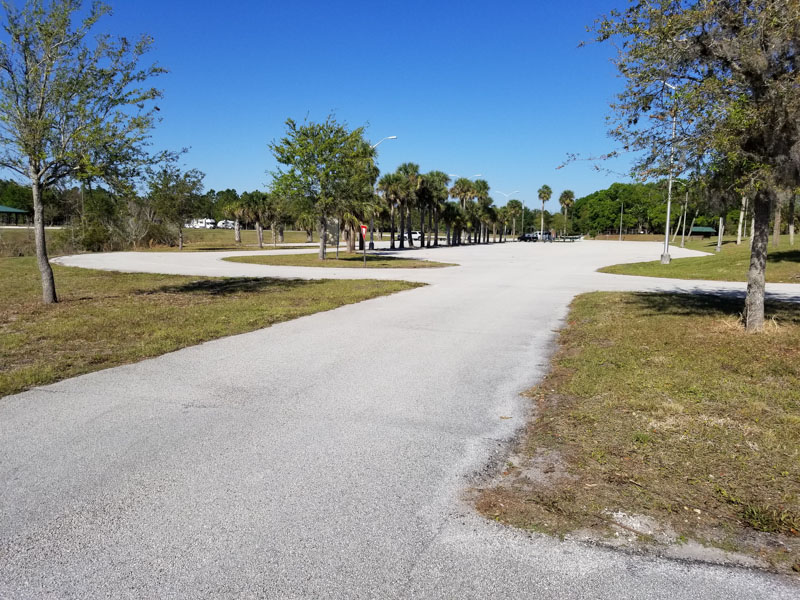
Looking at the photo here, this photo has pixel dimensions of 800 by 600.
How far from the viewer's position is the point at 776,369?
6.49 meters

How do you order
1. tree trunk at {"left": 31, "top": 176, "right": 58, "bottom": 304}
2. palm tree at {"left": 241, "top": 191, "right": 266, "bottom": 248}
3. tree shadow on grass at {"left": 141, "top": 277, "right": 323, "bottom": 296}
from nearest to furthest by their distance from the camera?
tree trunk at {"left": 31, "top": 176, "right": 58, "bottom": 304} < tree shadow on grass at {"left": 141, "top": 277, "right": 323, "bottom": 296} < palm tree at {"left": 241, "top": 191, "right": 266, "bottom": 248}

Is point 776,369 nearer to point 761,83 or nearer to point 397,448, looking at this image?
point 761,83

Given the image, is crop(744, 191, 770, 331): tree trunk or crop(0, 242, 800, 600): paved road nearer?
crop(0, 242, 800, 600): paved road

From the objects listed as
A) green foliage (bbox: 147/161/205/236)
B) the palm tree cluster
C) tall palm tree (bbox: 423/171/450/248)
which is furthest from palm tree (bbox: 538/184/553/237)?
green foliage (bbox: 147/161/205/236)

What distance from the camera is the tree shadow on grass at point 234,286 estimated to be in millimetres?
15805

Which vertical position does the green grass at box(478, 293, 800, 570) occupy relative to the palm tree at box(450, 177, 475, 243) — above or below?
below

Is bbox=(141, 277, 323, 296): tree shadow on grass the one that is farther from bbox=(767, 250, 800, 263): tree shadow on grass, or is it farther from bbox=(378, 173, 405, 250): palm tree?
bbox=(378, 173, 405, 250): palm tree

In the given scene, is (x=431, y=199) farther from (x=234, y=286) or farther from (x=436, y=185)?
(x=234, y=286)

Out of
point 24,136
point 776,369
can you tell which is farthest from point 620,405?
point 24,136

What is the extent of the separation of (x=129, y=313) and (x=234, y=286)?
6.05 m

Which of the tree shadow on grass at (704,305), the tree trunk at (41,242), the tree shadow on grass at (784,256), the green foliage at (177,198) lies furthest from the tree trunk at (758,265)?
the green foliage at (177,198)

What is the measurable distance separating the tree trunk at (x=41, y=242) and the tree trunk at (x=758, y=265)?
45.5ft

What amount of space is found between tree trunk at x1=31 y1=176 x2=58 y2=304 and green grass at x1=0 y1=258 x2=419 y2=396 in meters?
0.31

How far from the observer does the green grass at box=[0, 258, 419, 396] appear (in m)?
7.21
